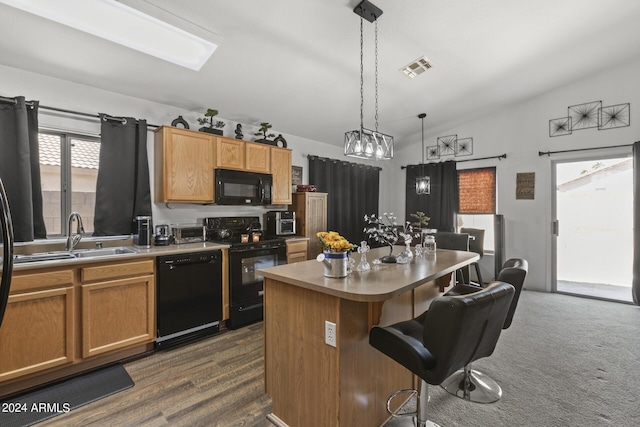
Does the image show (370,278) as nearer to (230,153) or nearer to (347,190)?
(230,153)

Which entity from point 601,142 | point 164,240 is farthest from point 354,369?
point 601,142

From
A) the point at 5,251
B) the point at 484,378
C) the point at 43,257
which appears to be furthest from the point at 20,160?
the point at 484,378

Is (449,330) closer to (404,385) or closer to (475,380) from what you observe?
(404,385)

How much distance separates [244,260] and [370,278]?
6.53ft

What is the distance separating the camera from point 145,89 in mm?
3125

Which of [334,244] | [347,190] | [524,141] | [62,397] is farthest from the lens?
[347,190]

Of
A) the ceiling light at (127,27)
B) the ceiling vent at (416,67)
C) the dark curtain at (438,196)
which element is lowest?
the dark curtain at (438,196)

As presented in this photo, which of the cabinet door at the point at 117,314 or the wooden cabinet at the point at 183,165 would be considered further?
the wooden cabinet at the point at 183,165

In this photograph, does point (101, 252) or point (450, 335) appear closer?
point (450, 335)

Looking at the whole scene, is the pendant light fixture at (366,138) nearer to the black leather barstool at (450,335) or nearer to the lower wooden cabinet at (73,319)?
the black leather barstool at (450,335)

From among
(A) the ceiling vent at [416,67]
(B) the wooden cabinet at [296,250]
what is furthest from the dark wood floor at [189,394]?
(A) the ceiling vent at [416,67]

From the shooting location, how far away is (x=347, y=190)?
5535 millimetres

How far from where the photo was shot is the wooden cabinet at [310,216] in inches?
174

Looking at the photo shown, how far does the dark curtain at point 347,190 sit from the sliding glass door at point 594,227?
298cm
